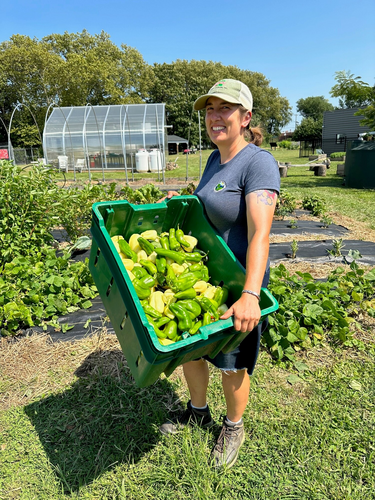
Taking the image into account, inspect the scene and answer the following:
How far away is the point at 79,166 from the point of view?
19.1 meters

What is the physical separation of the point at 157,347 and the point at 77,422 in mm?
1405

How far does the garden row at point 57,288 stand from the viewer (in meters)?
2.91

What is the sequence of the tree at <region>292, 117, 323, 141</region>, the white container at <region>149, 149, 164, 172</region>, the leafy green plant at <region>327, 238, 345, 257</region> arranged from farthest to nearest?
the tree at <region>292, 117, 323, 141</region>, the white container at <region>149, 149, 164, 172</region>, the leafy green plant at <region>327, 238, 345, 257</region>

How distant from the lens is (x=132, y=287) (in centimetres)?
132

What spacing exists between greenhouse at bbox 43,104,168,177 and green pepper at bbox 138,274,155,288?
1713 cm

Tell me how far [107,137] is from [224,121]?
58.8 feet

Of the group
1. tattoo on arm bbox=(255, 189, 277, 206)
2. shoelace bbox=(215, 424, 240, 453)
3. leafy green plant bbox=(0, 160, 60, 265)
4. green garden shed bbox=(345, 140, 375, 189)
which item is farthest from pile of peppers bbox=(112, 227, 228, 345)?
green garden shed bbox=(345, 140, 375, 189)

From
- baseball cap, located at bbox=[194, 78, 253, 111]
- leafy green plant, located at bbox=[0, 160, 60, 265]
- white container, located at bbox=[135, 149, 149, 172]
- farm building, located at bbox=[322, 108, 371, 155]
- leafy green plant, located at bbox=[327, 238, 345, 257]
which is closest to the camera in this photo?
baseball cap, located at bbox=[194, 78, 253, 111]

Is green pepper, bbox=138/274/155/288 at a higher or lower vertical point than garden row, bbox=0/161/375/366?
higher

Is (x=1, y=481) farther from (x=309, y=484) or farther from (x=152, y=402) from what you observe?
(x=309, y=484)

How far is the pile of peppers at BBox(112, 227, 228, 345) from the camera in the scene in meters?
1.44

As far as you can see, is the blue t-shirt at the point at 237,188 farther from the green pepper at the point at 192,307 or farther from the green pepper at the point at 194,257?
the green pepper at the point at 192,307

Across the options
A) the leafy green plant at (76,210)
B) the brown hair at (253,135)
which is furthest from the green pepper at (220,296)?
the leafy green plant at (76,210)

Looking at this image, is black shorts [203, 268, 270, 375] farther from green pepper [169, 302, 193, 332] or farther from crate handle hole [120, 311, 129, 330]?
crate handle hole [120, 311, 129, 330]
